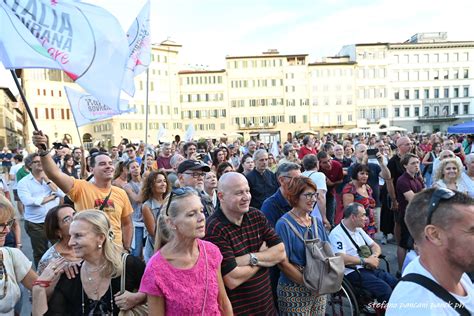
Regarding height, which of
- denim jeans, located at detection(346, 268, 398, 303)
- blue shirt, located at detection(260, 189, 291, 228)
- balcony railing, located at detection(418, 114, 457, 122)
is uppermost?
balcony railing, located at detection(418, 114, 457, 122)

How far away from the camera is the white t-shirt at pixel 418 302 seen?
62.8 inches

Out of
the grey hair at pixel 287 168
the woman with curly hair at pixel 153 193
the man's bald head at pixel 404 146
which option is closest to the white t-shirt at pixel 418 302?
the grey hair at pixel 287 168

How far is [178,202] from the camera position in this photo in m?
2.51

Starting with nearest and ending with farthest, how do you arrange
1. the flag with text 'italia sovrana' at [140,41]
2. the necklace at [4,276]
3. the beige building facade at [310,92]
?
1. the necklace at [4,276]
2. the flag with text 'italia sovrana' at [140,41]
3. the beige building facade at [310,92]

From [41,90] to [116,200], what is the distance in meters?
60.2

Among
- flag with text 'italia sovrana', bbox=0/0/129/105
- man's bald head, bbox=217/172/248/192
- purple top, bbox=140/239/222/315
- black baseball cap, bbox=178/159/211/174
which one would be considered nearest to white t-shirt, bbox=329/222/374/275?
black baseball cap, bbox=178/159/211/174

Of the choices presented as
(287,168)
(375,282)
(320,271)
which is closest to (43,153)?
(287,168)

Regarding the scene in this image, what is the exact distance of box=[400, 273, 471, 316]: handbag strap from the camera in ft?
5.36

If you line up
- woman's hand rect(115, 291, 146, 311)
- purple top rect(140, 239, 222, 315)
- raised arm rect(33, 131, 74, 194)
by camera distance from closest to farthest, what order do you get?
purple top rect(140, 239, 222, 315) < woman's hand rect(115, 291, 146, 311) < raised arm rect(33, 131, 74, 194)

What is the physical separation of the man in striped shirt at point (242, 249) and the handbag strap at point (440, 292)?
1322 mm

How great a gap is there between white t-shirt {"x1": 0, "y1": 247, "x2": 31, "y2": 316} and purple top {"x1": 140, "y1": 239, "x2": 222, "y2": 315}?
3.67ft

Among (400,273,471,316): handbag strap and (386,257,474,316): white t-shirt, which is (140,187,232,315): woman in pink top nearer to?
(386,257,474,316): white t-shirt

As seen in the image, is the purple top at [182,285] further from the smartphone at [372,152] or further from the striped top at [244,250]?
the smartphone at [372,152]

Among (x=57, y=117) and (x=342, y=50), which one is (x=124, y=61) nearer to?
(x=57, y=117)
